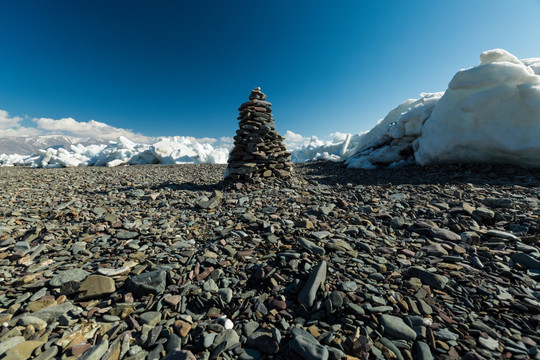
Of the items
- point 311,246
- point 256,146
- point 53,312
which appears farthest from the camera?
point 256,146

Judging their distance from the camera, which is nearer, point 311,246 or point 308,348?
point 308,348

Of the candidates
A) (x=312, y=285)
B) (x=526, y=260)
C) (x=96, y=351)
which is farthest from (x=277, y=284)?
(x=526, y=260)

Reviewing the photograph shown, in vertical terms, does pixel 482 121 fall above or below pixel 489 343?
above

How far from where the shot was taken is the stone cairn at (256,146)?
10055 mm

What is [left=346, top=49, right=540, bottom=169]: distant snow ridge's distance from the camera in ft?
32.4

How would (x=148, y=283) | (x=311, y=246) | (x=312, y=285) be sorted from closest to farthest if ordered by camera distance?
(x=312, y=285), (x=148, y=283), (x=311, y=246)

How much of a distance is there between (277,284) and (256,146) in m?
7.71

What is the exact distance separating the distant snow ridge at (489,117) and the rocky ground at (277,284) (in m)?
6.82

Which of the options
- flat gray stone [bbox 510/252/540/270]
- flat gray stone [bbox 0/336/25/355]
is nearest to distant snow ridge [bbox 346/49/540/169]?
flat gray stone [bbox 510/252/540/270]

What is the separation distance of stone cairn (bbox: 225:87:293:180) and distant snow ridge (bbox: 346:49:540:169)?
30.7 ft

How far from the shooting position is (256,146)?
33.2 ft

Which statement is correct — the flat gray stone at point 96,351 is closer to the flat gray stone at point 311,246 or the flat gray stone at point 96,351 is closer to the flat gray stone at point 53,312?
the flat gray stone at point 53,312

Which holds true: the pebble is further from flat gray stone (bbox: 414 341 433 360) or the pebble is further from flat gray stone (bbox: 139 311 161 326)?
flat gray stone (bbox: 139 311 161 326)

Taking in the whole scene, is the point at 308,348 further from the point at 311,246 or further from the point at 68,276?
the point at 68,276
